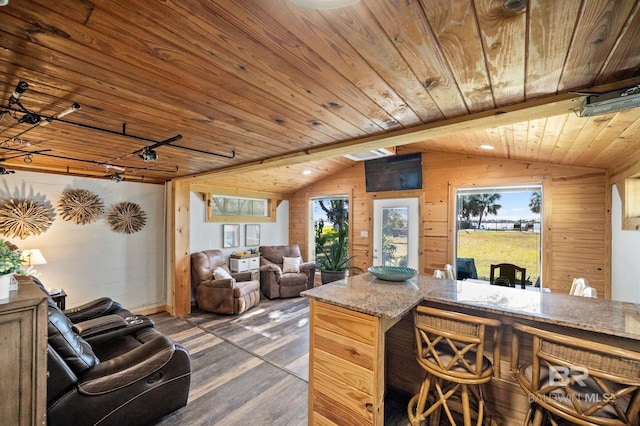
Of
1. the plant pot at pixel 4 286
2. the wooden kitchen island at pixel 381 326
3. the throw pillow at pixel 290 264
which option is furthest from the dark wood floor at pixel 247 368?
the plant pot at pixel 4 286

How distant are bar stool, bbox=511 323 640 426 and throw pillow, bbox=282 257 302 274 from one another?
4676 millimetres

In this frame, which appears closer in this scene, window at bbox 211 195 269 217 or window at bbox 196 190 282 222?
window at bbox 196 190 282 222

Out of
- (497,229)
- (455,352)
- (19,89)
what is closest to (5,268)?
(19,89)

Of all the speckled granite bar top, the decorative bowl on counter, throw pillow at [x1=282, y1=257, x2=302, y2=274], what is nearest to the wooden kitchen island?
the speckled granite bar top

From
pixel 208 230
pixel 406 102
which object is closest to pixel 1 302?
pixel 406 102

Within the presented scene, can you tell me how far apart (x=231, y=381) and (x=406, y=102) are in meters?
2.88

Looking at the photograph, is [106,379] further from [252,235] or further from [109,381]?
[252,235]

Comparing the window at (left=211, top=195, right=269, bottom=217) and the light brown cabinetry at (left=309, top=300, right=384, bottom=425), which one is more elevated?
the window at (left=211, top=195, right=269, bottom=217)

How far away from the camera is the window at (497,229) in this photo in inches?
157

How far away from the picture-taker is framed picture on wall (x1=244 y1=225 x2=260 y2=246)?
5.97 m

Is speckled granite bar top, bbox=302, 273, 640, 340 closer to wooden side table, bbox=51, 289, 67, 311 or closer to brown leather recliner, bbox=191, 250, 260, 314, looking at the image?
brown leather recliner, bbox=191, 250, 260, 314

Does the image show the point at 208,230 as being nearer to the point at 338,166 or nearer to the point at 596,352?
the point at 338,166

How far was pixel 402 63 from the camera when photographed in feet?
4.15

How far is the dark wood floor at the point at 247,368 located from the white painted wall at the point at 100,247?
0.68 m
